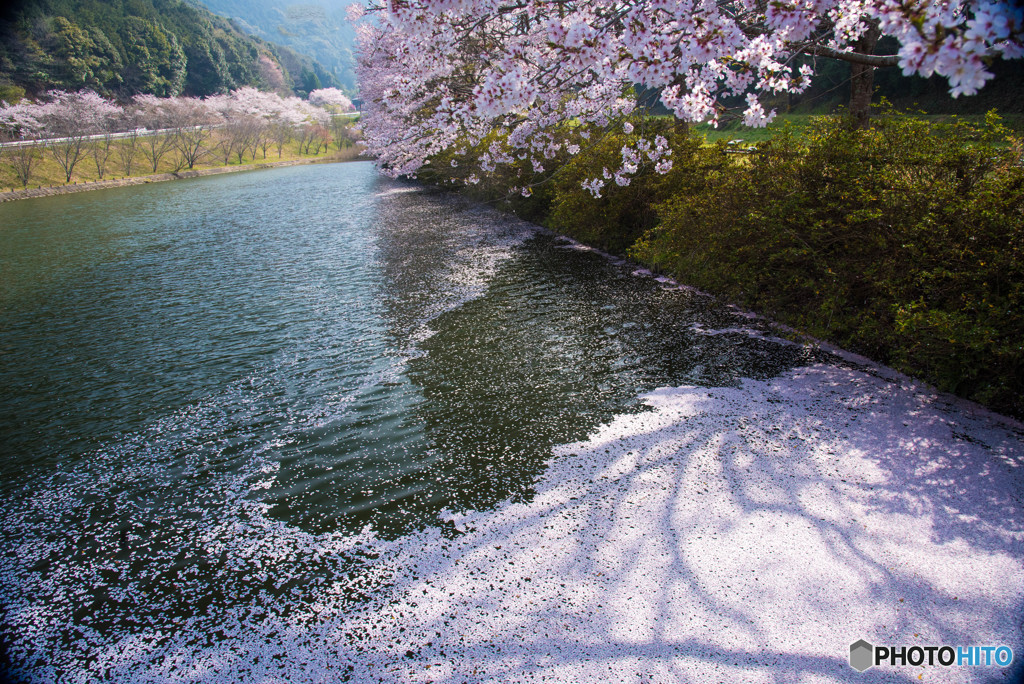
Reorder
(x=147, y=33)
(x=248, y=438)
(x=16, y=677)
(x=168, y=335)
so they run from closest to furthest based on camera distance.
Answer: (x=16, y=677) → (x=248, y=438) → (x=168, y=335) → (x=147, y=33)

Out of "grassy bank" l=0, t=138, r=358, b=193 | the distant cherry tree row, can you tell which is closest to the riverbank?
"grassy bank" l=0, t=138, r=358, b=193

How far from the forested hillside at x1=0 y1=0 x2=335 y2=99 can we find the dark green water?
182ft

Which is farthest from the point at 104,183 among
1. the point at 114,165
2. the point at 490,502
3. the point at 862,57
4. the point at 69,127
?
the point at 862,57

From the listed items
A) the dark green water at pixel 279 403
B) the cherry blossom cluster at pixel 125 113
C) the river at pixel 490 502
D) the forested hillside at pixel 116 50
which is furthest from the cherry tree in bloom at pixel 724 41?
the forested hillside at pixel 116 50

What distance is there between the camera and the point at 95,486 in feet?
14.1

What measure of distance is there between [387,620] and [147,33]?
86.7 m

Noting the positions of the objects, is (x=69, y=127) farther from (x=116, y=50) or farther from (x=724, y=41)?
(x=724, y=41)

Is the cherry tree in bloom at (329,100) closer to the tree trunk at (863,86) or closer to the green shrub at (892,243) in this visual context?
the tree trunk at (863,86)

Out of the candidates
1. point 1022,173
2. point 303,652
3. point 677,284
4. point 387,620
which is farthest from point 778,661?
point 677,284

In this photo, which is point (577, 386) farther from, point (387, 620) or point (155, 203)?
point (155, 203)

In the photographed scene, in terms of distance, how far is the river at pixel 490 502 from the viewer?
272 cm

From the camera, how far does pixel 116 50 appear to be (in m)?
58.8

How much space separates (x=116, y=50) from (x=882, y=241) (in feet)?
263

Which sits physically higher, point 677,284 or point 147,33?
point 147,33
